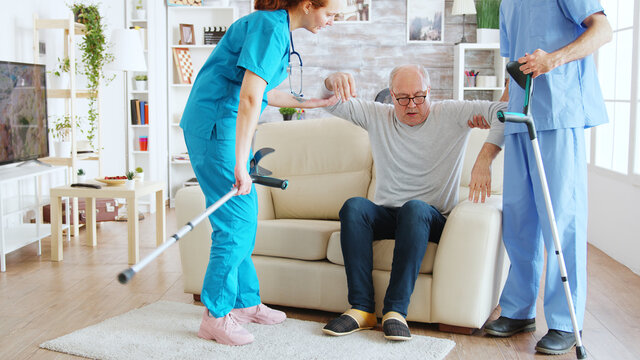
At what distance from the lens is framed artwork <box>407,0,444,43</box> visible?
5.93m

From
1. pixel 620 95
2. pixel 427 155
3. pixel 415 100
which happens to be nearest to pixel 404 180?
pixel 427 155

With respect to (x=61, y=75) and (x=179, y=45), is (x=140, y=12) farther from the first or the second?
(x=61, y=75)

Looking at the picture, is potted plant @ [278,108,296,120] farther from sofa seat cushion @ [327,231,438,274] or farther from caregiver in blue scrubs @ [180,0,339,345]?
caregiver in blue scrubs @ [180,0,339,345]

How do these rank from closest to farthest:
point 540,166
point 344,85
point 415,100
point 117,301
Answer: point 540,166 → point 344,85 → point 415,100 → point 117,301

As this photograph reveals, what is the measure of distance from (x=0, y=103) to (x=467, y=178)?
2.60m

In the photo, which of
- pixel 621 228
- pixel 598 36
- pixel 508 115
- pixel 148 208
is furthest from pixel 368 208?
pixel 148 208

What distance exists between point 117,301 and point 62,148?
1757 millimetres

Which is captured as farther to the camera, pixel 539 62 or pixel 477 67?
pixel 477 67

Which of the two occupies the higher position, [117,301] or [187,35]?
[187,35]

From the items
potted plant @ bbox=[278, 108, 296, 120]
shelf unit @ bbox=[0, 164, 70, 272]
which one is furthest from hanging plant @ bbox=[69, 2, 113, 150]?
potted plant @ bbox=[278, 108, 296, 120]

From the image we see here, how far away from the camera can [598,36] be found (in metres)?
2.07

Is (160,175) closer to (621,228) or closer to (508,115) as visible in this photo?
(621,228)

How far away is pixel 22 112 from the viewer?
3.72m

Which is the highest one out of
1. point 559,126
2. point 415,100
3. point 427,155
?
point 415,100
